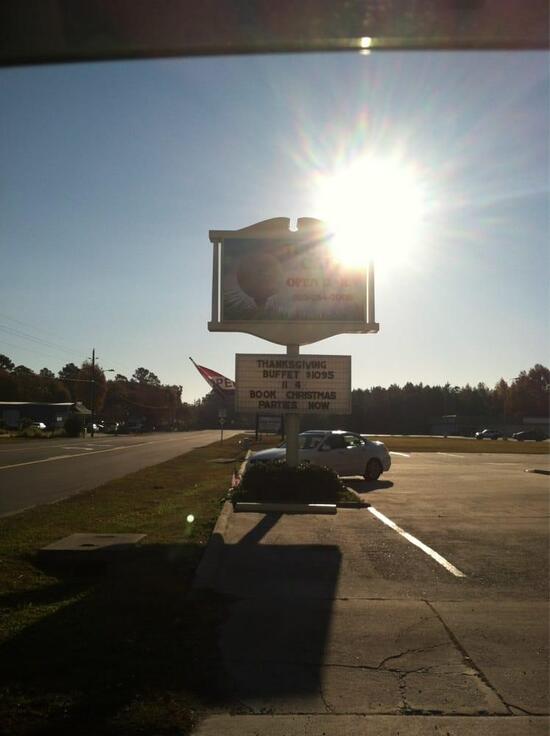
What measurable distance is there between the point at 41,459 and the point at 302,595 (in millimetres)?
25020

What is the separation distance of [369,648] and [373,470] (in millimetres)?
15584

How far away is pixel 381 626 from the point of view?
626 cm

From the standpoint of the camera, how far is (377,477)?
2117cm

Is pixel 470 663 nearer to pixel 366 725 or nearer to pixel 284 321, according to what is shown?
pixel 366 725

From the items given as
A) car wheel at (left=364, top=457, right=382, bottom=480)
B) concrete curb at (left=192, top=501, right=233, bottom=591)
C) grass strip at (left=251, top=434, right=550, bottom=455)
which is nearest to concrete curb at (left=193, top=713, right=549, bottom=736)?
concrete curb at (left=192, top=501, right=233, bottom=591)

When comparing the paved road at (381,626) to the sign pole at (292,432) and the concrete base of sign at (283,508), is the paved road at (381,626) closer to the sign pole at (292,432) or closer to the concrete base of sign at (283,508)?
the concrete base of sign at (283,508)

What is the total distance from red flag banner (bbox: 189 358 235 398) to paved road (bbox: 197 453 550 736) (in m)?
18.1

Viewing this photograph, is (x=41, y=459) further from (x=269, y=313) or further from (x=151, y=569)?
(x=151, y=569)

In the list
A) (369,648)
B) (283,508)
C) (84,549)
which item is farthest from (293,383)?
(369,648)

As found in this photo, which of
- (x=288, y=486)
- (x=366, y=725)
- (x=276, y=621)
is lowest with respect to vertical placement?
(x=366, y=725)

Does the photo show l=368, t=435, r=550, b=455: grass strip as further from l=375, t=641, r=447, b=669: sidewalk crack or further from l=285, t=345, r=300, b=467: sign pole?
l=375, t=641, r=447, b=669: sidewalk crack

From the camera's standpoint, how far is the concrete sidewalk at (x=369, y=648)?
442 centimetres

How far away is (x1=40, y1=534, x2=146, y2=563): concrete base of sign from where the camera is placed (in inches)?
330

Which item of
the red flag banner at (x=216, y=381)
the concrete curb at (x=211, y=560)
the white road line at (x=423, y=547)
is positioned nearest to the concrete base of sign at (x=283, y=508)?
the white road line at (x=423, y=547)
